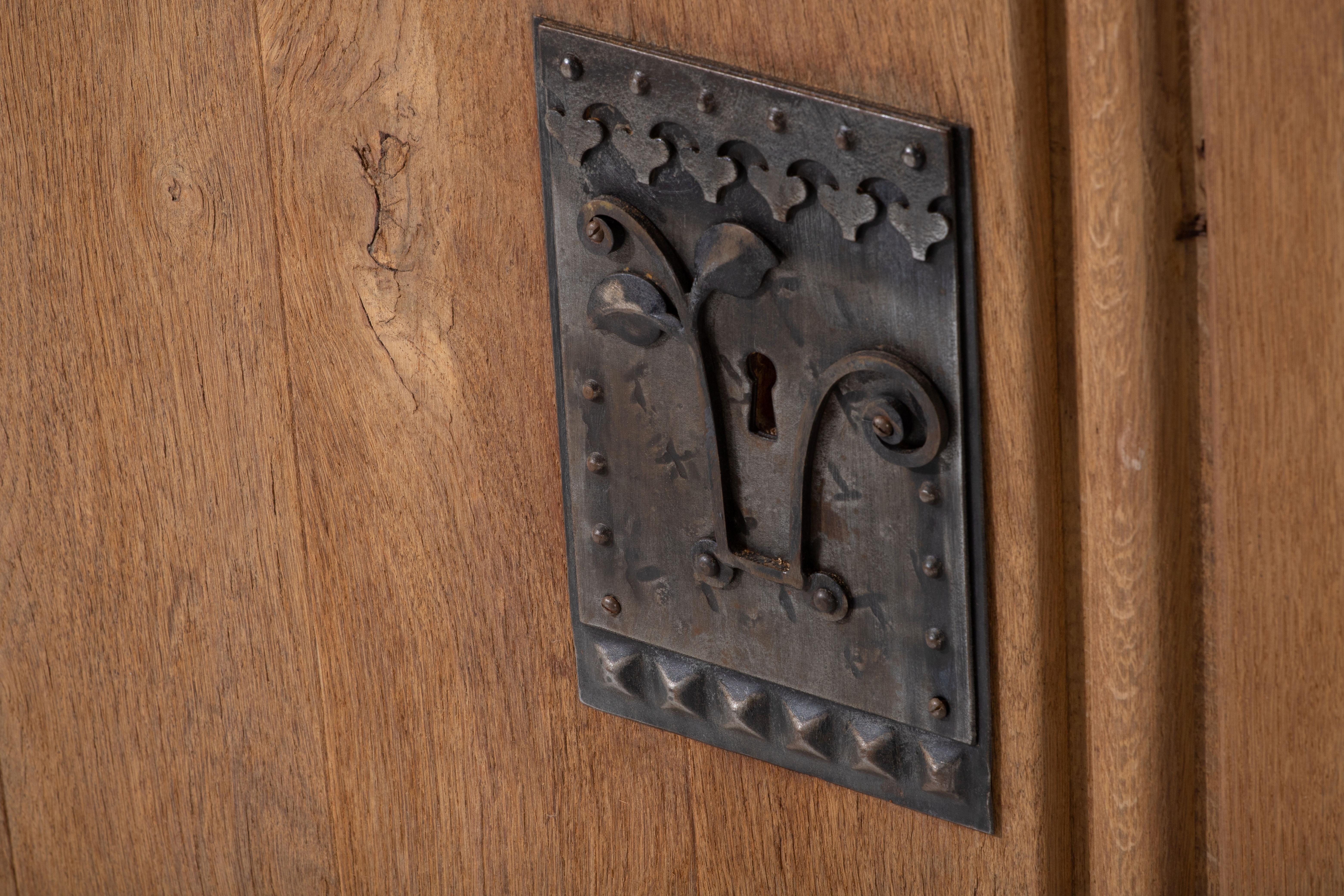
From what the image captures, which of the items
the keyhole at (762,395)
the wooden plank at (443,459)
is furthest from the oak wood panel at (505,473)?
the keyhole at (762,395)

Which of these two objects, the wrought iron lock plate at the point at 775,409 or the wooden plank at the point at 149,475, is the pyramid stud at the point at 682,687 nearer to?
the wrought iron lock plate at the point at 775,409

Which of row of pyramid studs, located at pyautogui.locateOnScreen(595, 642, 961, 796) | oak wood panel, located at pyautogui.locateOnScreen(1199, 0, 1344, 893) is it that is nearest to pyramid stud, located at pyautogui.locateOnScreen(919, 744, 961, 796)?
row of pyramid studs, located at pyautogui.locateOnScreen(595, 642, 961, 796)

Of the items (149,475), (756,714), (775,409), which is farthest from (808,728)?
(149,475)

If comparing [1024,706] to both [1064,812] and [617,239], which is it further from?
[617,239]

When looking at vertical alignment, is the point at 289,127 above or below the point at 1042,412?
above

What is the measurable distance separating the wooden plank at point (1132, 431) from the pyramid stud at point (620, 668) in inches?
8.9

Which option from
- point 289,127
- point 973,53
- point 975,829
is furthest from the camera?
point 289,127

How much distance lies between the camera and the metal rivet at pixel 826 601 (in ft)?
2.20

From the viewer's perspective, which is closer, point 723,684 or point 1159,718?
point 1159,718

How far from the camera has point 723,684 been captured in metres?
0.74

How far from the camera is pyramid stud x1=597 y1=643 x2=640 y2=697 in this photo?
0.77 m

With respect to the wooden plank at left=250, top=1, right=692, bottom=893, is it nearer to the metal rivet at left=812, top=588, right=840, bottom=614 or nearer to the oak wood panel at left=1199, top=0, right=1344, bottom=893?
the metal rivet at left=812, top=588, right=840, bottom=614

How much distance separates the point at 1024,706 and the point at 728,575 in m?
0.15

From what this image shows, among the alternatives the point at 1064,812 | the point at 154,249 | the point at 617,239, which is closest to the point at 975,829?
the point at 1064,812
